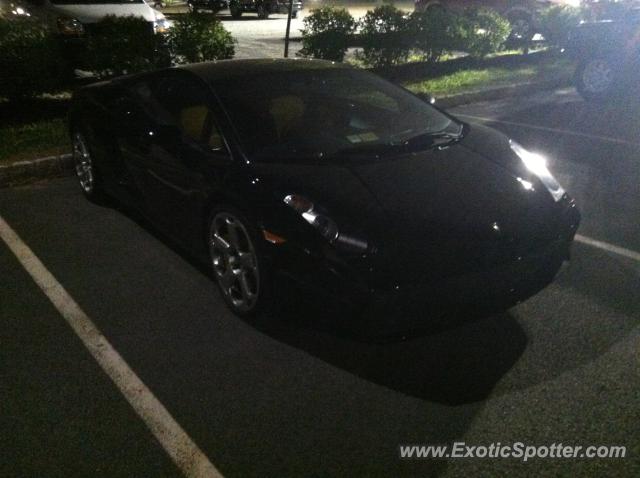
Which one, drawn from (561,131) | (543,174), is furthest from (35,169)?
(561,131)

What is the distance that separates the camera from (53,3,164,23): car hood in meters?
8.63

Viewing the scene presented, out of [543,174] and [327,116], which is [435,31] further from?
[543,174]

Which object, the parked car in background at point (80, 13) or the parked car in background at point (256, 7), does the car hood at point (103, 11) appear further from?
the parked car in background at point (256, 7)

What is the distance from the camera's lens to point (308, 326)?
2723 mm

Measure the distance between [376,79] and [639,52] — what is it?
5489mm

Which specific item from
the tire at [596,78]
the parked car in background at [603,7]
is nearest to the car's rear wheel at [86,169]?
the tire at [596,78]

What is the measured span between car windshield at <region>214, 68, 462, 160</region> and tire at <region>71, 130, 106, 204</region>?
173 cm

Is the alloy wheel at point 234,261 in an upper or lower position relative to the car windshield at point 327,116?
lower

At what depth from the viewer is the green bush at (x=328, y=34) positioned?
9672mm

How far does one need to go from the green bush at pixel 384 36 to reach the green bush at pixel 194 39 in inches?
110

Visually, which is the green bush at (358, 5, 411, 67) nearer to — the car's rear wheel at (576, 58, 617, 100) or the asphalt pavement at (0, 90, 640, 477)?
the car's rear wheel at (576, 58, 617, 100)

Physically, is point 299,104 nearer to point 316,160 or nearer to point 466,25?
point 316,160

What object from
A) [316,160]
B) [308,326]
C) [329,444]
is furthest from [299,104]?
[329,444]

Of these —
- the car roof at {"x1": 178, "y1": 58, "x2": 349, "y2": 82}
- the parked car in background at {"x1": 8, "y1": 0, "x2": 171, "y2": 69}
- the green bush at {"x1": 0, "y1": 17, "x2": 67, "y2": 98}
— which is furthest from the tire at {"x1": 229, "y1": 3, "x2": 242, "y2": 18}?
the car roof at {"x1": 178, "y1": 58, "x2": 349, "y2": 82}
